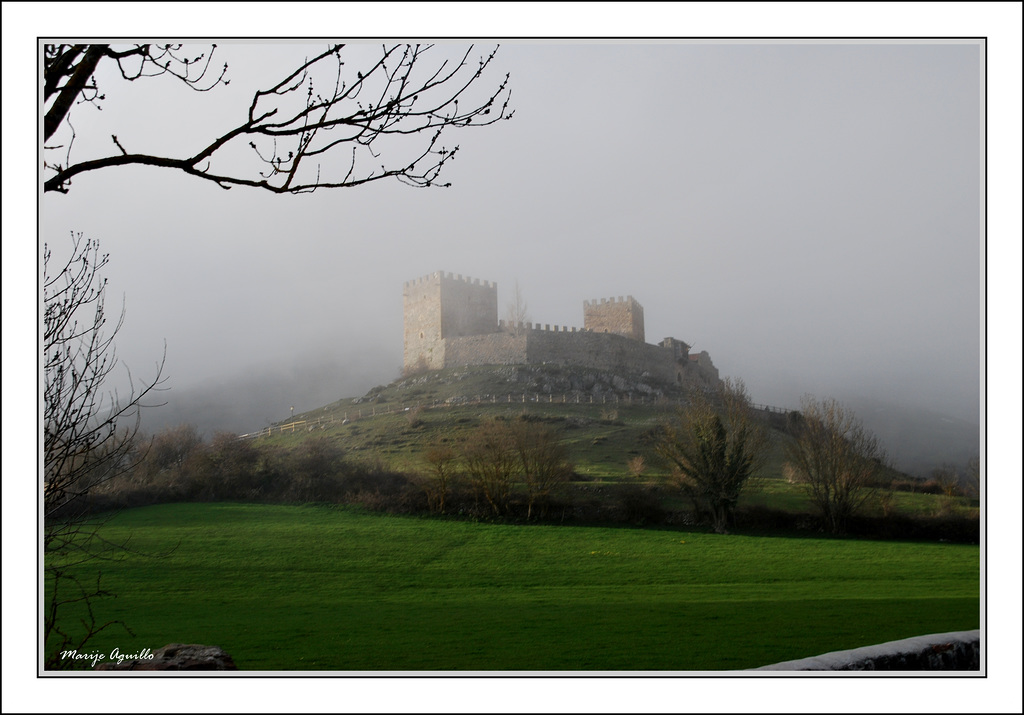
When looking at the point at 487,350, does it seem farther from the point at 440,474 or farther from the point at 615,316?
the point at 440,474

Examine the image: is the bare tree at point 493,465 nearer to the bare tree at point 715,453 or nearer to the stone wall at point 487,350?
the bare tree at point 715,453

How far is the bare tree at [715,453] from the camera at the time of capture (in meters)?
8.55

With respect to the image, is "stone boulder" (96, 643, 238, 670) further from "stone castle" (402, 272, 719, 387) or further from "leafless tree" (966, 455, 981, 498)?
Result: "stone castle" (402, 272, 719, 387)

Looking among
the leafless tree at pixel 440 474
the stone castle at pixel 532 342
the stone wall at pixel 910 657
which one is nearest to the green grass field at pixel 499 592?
the leafless tree at pixel 440 474

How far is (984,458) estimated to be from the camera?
3520 millimetres

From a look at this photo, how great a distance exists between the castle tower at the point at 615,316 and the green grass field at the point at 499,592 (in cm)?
992

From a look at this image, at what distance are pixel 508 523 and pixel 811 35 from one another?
6420mm

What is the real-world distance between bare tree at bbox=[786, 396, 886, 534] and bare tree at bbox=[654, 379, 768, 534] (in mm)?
643

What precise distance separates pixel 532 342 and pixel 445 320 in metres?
4.17

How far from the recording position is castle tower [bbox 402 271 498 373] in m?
16.5

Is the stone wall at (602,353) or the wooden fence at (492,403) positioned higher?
the stone wall at (602,353)

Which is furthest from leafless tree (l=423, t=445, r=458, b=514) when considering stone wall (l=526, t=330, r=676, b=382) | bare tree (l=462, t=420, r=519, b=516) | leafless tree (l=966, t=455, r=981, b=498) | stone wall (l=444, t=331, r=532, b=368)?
stone wall (l=526, t=330, r=676, b=382)

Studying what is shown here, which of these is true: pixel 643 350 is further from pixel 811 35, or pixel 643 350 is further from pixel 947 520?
pixel 811 35

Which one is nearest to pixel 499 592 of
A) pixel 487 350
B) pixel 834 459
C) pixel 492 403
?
pixel 834 459
